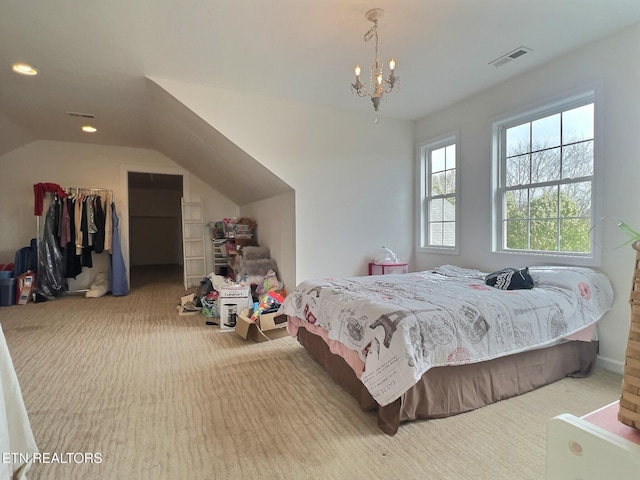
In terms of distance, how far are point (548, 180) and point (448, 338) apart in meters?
2.21

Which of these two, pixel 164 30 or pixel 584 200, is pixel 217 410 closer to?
pixel 164 30

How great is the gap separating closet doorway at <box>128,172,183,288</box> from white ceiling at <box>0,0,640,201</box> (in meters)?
6.10

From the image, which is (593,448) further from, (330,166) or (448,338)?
(330,166)

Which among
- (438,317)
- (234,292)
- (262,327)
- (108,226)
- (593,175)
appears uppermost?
(593,175)

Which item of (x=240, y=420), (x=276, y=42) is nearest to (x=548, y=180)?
(x=276, y=42)

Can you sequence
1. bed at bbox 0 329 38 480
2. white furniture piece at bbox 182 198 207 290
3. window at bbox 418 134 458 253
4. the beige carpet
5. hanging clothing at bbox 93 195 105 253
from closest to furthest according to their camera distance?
bed at bbox 0 329 38 480, the beige carpet, window at bbox 418 134 458 253, hanging clothing at bbox 93 195 105 253, white furniture piece at bbox 182 198 207 290

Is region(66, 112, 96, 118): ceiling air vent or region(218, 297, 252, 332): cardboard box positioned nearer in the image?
region(218, 297, 252, 332): cardboard box

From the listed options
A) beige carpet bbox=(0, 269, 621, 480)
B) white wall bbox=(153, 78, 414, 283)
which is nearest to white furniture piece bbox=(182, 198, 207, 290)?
white wall bbox=(153, 78, 414, 283)

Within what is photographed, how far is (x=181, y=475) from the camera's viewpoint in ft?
4.66

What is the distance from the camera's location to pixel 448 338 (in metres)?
1.82

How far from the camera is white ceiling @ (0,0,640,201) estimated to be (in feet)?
7.23

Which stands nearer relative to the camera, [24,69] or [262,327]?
[24,69]

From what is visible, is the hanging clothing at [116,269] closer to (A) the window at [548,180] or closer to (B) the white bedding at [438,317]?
(B) the white bedding at [438,317]

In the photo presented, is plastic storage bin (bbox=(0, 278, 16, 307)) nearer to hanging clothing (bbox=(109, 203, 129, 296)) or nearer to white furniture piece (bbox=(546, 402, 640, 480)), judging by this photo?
hanging clothing (bbox=(109, 203, 129, 296))
